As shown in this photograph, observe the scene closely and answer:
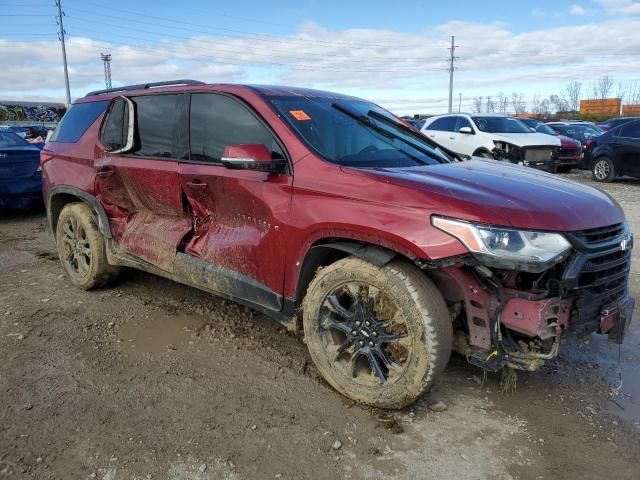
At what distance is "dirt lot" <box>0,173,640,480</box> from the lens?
2.59m

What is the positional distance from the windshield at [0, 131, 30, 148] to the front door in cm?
669

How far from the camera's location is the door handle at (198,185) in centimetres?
368

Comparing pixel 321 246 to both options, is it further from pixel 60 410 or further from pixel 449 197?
pixel 60 410

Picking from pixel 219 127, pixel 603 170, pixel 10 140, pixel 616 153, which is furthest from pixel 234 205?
pixel 603 170

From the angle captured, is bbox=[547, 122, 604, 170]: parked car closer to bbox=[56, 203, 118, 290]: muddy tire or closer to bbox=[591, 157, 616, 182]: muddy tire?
bbox=[591, 157, 616, 182]: muddy tire

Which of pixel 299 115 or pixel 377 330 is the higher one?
pixel 299 115

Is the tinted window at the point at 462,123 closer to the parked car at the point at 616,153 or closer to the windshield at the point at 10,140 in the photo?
the parked car at the point at 616,153

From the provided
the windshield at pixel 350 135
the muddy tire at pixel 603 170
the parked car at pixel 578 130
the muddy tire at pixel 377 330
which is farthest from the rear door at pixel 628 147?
the muddy tire at pixel 377 330

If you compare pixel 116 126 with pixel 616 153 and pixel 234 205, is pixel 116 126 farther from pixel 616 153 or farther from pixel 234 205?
pixel 616 153

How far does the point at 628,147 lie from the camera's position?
42.2 feet

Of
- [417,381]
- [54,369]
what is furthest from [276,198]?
[54,369]

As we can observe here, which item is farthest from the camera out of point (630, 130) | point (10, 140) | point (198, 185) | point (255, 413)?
point (630, 130)

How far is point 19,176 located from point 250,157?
6902 millimetres

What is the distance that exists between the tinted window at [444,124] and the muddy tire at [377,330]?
1114 centimetres
